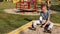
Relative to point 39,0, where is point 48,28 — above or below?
above

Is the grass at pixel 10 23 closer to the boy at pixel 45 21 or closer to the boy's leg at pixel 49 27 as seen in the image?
the boy at pixel 45 21

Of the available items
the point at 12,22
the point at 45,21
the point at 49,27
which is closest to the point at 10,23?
the point at 12,22

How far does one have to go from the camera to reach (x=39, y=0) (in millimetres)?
25578

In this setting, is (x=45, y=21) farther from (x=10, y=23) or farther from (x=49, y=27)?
(x=10, y=23)

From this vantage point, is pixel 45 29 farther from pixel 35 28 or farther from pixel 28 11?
pixel 28 11

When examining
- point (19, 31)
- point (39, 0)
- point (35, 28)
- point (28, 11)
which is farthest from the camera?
point (39, 0)

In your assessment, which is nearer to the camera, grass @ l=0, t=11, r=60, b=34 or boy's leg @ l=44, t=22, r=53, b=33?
boy's leg @ l=44, t=22, r=53, b=33

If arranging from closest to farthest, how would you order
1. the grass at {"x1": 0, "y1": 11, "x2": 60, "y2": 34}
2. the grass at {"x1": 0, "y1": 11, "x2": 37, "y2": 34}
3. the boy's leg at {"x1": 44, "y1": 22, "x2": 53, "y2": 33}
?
the boy's leg at {"x1": 44, "y1": 22, "x2": 53, "y2": 33} → the grass at {"x1": 0, "y1": 11, "x2": 37, "y2": 34} → the grass at {"x1": 0, "y1": 11, "x2": 60, "y2": 34}

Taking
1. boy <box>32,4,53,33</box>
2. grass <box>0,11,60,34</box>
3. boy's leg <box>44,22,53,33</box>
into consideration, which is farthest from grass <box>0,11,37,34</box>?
boy's leg <box>44,22,53,33</box>

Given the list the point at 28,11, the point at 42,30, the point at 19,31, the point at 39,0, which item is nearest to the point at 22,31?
the point at 19,31

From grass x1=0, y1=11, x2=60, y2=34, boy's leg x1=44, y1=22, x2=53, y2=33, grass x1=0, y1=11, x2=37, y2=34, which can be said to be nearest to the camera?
boy's leg x1=44, y1=22, x2=53, y2=33

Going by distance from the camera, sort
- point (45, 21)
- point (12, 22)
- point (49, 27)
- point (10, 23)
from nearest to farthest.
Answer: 1. point (49, 27)
2. point (45, 21)
3. point (10, 23)
4. point (12, 22)

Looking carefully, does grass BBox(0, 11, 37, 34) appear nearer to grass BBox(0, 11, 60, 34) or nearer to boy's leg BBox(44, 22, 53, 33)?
grass BBox(0, 11, 60, 34)

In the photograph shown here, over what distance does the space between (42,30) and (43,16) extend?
55cm
